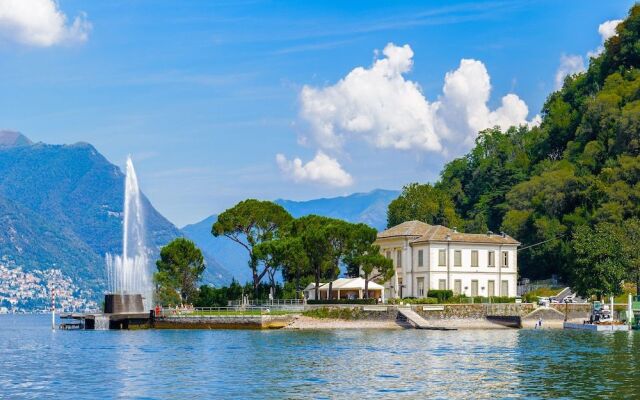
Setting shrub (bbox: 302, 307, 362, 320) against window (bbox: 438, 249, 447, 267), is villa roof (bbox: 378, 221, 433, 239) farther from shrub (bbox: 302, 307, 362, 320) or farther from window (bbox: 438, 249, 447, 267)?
shrub (bbox: 302, 307, 362, 320)

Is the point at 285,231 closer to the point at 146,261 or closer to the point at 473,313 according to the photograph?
the point at 146,261

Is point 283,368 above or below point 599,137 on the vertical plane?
below

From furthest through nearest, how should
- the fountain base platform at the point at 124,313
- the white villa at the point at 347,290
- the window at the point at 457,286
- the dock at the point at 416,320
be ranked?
the window at the point at 457,286
the white villa at the point at 347,290
the fountain base platform at the point at 124,313
the dock at the point at 416,320

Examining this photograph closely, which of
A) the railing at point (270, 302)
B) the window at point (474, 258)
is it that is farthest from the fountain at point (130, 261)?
the window at point (474, 258)

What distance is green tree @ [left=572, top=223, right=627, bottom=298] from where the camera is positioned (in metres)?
89.0

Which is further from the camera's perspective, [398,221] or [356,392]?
[398,221]

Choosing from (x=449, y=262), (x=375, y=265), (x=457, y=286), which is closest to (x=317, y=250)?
(x=375, y=265)

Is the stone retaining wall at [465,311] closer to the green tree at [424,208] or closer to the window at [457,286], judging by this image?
the window at [457,286]

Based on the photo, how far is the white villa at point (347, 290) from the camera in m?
92.5

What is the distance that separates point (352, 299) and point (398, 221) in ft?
151

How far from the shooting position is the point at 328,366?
49.5m

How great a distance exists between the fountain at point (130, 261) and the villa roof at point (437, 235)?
24.9 m

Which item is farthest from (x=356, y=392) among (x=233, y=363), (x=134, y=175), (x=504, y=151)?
(x=504, y=151)

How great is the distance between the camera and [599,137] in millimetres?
122375
